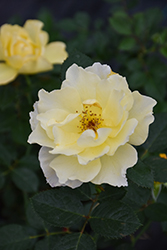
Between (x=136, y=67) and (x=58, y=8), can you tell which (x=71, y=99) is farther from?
(x=58, y=8)

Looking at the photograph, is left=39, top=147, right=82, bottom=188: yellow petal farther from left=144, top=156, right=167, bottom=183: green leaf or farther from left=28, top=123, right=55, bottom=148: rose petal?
left=144, top=156, right=167, bottom=183: green leaf

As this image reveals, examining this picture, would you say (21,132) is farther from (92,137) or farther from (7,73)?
(92,137)

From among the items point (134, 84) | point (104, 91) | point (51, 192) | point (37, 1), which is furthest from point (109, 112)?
point (37, 1)

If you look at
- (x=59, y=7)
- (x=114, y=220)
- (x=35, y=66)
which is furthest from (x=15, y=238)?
(x=59, y=7)

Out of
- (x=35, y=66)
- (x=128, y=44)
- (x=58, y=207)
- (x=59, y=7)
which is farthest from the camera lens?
(x=59, y=7)

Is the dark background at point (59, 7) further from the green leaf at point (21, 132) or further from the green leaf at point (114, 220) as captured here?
the green leaf at point (114, 220)

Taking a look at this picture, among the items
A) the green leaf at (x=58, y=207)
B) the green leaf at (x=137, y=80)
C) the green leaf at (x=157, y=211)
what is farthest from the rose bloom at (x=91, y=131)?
the green leaf at (x=137, y=80)
